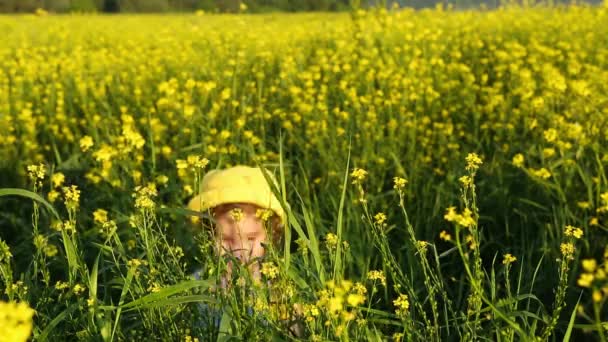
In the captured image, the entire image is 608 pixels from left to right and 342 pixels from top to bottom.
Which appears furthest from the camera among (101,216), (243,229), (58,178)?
(58,178)

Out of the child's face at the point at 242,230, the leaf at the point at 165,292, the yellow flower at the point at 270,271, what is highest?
the yellow flower at the point at 270,271

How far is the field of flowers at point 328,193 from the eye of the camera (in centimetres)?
144

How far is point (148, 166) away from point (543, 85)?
7.51 feet

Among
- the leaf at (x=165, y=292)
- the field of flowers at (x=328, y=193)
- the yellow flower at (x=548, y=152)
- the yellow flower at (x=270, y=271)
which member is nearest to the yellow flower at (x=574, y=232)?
the field of flowers at (x=328, y=193)

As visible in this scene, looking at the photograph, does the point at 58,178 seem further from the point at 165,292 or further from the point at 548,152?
the point at 548,152

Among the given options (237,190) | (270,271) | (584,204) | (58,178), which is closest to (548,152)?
(584,204)

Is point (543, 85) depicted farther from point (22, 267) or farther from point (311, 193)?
point (22, 267)

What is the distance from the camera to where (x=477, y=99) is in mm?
4398

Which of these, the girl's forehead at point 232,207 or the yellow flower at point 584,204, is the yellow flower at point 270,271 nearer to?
the girl's forehead at point 232,207

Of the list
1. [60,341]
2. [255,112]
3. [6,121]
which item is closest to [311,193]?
[255,112]

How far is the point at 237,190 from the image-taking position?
227 cm

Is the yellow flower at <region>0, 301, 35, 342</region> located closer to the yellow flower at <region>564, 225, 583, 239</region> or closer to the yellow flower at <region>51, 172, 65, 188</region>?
the yellow flower at <region>564, 225, 583, 239</region>

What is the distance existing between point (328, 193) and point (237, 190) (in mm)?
790

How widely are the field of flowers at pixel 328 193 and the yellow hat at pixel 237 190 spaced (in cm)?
9
